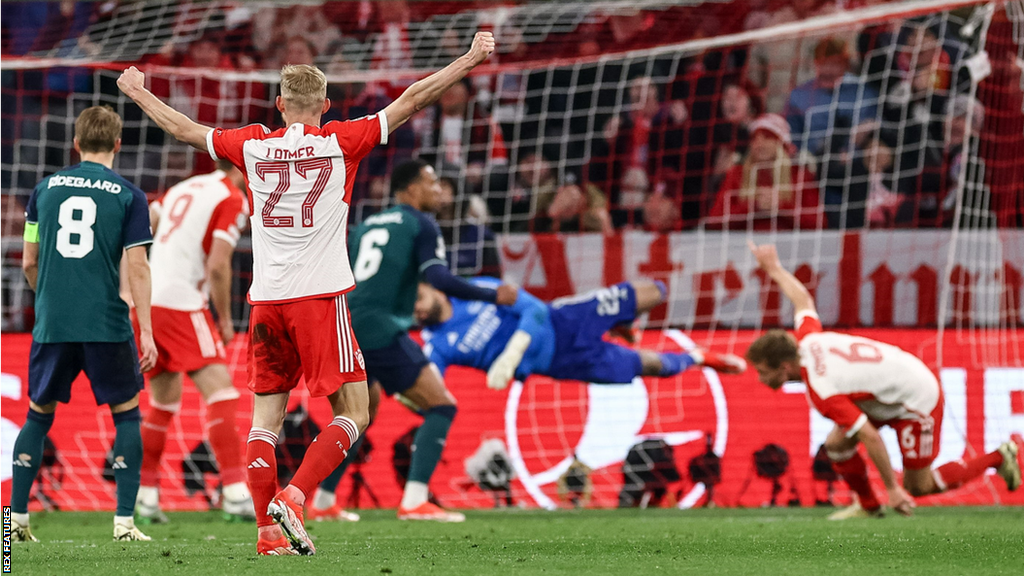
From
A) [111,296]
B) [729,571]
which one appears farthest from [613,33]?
[729,571]

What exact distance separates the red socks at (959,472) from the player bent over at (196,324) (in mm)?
3697

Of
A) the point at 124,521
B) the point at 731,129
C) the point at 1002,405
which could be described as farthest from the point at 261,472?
the point at 731,129

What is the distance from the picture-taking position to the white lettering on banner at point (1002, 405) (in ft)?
25.1

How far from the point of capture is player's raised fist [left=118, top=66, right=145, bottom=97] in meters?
4.50

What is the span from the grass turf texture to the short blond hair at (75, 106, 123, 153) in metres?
1.56

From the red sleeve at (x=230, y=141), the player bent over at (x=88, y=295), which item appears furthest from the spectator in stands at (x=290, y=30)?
the red sleeve at (x=230, y=141)

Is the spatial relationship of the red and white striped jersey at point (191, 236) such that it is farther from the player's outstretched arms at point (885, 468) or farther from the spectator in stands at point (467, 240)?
the player's outstretched arms at point (885, 468)

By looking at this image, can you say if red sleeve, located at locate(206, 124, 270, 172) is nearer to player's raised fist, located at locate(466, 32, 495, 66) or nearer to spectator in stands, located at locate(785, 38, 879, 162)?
player's raised fist, located at locate(466, 32, 495, 66)

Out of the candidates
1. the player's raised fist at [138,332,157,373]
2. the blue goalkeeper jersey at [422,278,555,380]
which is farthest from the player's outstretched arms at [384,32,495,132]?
the blue goalkeeper jersey at [422,278,555,380]

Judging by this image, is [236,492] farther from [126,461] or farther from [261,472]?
[261,472]

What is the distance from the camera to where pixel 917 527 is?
18.8ft

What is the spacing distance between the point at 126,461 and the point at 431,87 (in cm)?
203

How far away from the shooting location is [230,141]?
430cm

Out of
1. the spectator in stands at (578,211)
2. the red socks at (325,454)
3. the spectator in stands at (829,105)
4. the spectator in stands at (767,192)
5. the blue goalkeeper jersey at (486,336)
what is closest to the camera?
the red socks at (325,454)
